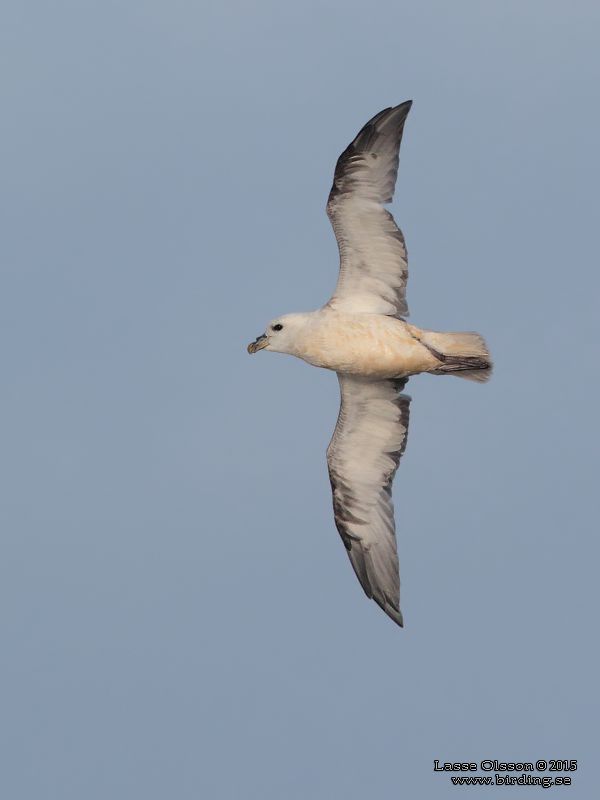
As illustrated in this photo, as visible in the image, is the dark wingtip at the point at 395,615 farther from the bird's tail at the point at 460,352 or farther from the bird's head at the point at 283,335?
the bird's head at the point at 283,335

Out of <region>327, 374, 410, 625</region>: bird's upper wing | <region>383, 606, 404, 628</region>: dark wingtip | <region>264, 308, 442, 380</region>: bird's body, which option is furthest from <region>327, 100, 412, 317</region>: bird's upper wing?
<region>383, 606, 404, 628</region>: dark wingtip

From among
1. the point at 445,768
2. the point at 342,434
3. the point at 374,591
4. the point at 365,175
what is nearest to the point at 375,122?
the point at 365,175

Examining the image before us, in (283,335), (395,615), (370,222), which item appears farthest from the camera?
(395,615)

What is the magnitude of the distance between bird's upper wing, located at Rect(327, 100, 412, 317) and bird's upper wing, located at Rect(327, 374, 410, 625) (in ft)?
3.64

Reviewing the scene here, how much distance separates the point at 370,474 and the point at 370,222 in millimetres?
3155

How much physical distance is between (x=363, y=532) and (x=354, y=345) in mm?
2463

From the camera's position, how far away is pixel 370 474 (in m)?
20.6

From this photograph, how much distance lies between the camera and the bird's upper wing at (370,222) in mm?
19219

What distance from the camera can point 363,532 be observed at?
20531mm

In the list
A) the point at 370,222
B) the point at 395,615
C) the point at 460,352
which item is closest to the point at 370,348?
the point at 460,352

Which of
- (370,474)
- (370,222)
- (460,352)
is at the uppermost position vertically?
(370,222)

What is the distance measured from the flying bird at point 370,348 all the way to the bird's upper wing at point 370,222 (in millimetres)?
11

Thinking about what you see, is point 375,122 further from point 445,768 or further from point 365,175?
point 445,768

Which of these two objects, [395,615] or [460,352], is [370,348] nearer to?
[460,352]
